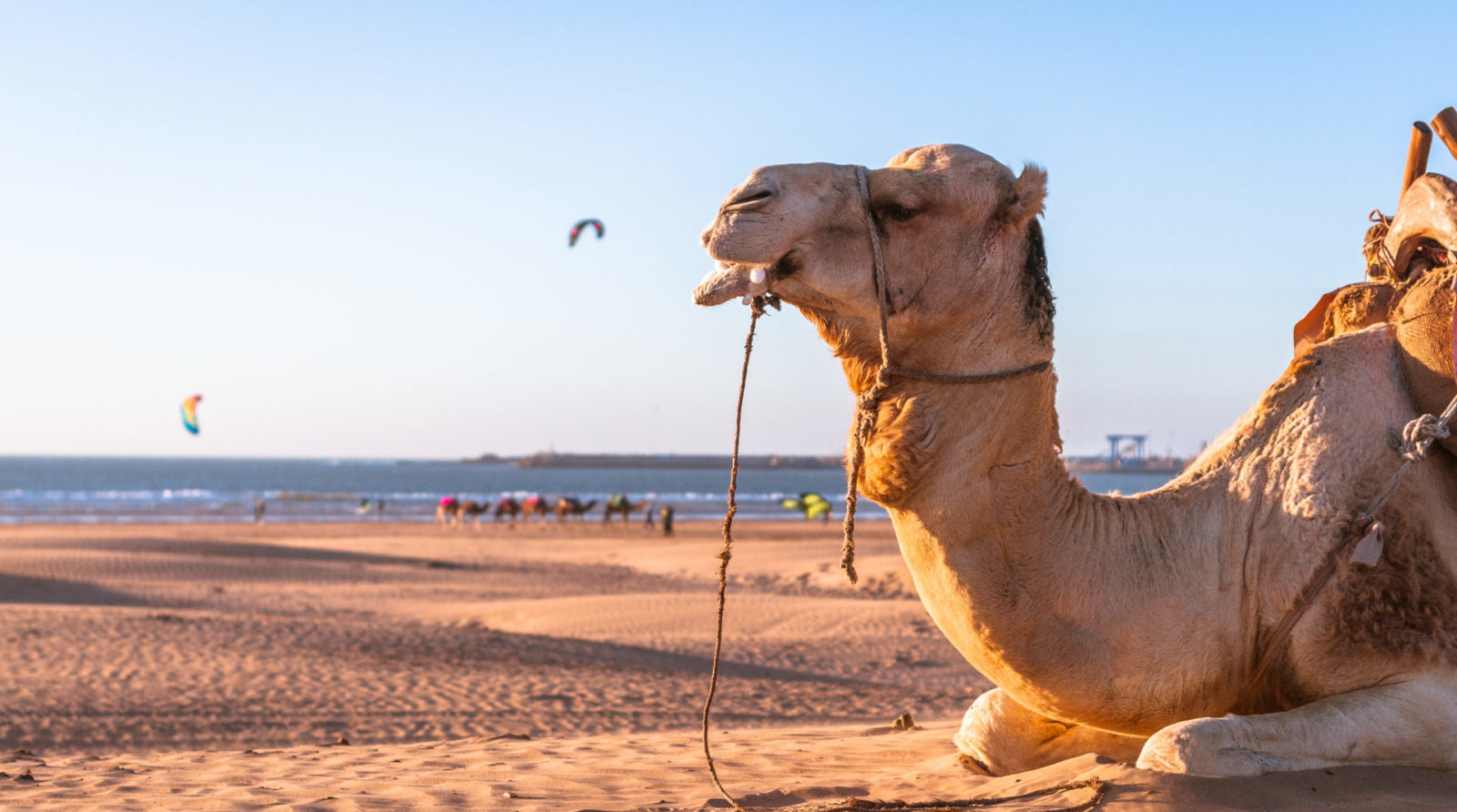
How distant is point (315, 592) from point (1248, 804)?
20063 millimetres

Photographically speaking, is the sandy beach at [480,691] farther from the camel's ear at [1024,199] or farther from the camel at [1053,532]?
the camel's ear at [1024,199]

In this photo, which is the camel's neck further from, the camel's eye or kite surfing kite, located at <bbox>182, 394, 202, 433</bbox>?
kite surfing kite, located at <bbox>182, 394, 202, 433</bbox>

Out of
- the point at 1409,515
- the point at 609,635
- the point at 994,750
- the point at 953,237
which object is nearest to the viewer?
the point at 953,237

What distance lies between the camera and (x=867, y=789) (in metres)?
4.31

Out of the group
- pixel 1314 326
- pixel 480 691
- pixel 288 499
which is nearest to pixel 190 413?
pixel 288 499

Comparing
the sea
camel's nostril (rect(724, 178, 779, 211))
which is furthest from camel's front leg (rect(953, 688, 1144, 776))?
the sea

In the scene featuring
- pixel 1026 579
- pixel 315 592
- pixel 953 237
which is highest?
pixel 953 237

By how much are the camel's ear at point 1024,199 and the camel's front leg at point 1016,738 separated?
1559 millimetres

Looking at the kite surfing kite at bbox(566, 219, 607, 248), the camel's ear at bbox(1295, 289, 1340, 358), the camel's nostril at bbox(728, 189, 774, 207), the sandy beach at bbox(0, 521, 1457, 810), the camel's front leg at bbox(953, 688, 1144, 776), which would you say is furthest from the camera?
the kite surfing kite at bbox(566, 219, 607, 248)

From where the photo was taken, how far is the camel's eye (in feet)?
9.73

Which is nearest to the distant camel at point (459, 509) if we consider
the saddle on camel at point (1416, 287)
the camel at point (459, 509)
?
the camel at point (459, 509)

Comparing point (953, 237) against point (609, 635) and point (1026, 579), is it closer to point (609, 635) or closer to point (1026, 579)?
point (1026, 579)

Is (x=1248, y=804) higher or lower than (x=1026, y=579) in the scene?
lower

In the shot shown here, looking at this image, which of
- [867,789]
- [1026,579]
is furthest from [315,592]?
[1026,579]
